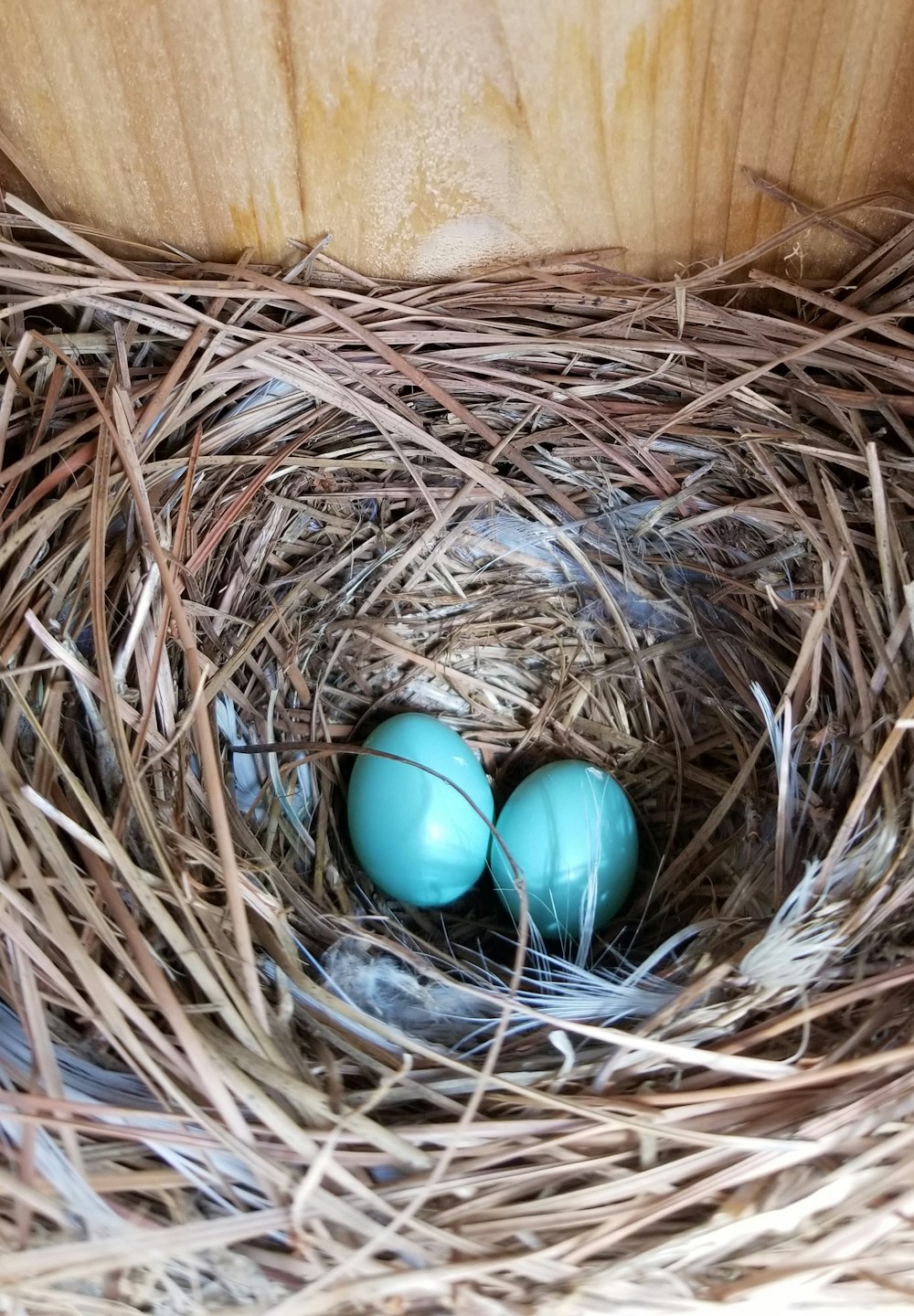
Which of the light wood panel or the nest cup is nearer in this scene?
the nest cup

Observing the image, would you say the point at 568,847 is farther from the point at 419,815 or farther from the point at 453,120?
the point at 453,120

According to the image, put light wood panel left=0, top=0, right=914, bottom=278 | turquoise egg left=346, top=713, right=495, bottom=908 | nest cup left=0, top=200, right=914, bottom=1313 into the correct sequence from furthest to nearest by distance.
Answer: turquoise egg left=346, top=713, right=495, bottom=908 → light wood panel left=0, top=0, right=914, bottom=278 → nest cup left=0, top=200, right=914, bottom=1313

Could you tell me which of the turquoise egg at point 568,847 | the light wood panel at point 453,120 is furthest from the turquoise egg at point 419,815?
the light wood panel at point 453,120

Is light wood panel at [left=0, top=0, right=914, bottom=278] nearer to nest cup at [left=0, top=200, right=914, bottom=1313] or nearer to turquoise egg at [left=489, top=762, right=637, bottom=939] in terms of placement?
nest cup at [left=0, top=200, right=914, bottom=1313]

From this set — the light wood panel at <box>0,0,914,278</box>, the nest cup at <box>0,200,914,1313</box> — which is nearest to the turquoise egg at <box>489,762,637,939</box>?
the nest cup at <box>0,200,914,1313</box>

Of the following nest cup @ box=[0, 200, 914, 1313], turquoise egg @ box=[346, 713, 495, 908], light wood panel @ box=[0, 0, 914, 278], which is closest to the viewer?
nest cup @ box=[0, 200, 914, 1313]

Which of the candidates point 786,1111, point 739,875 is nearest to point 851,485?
point 739,875

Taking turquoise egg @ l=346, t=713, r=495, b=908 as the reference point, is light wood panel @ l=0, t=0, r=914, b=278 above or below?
above
